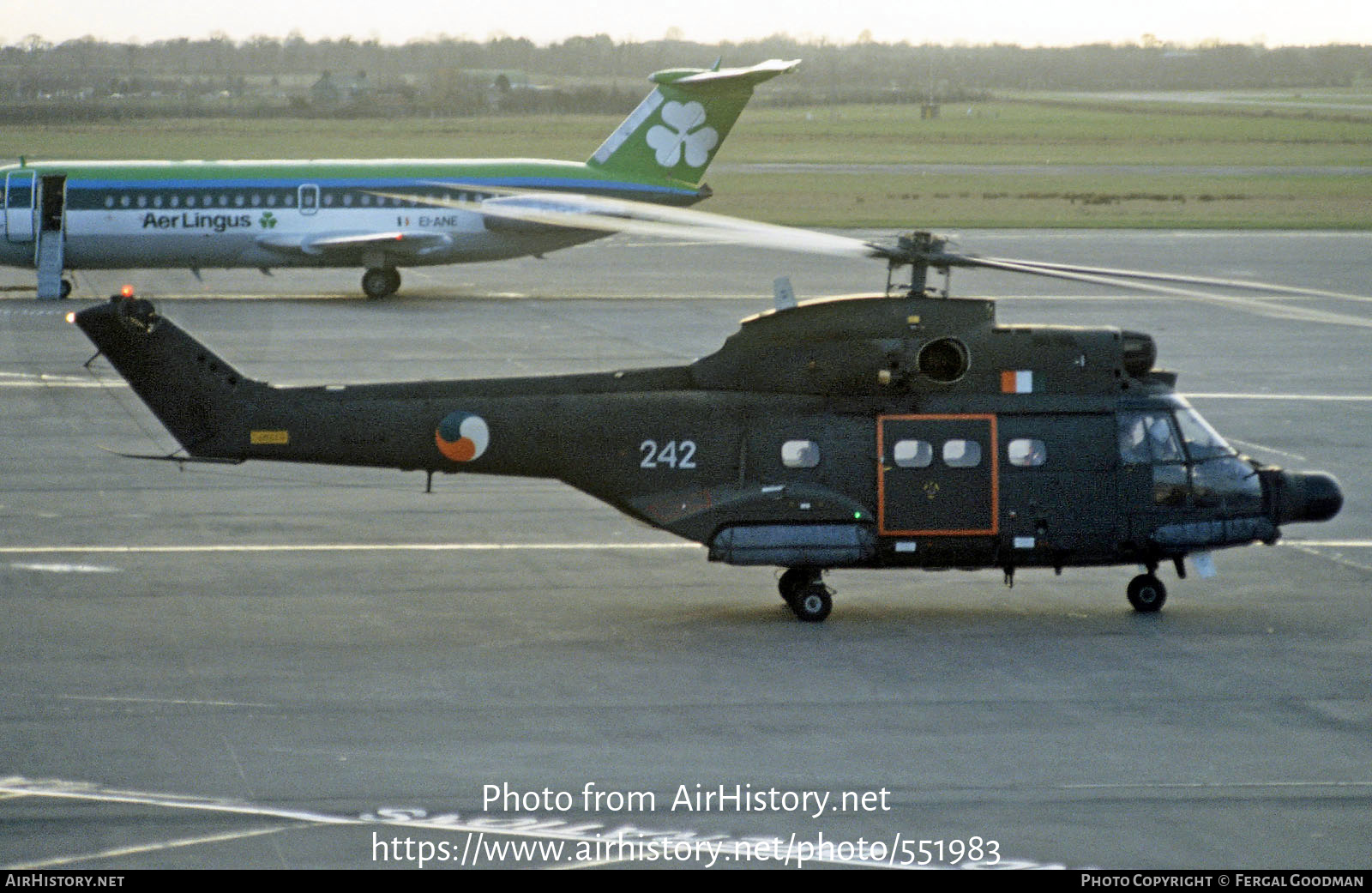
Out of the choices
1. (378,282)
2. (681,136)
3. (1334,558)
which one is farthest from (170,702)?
(681,136)

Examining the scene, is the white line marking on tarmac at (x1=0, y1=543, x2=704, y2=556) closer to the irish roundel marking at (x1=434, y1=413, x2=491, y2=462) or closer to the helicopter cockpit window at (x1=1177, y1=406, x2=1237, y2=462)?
the irish roundel marking at (x1=434, y1=413, x2=491, y2=462)

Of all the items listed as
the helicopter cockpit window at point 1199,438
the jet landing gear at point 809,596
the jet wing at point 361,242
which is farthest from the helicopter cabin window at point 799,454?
the jet wing at point 361,242

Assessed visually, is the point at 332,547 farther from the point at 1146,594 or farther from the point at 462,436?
the point at 1146,594

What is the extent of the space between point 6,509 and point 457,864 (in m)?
12.8

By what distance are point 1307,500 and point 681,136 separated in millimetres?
28047

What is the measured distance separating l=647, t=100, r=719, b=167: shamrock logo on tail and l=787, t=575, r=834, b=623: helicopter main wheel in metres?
27.6

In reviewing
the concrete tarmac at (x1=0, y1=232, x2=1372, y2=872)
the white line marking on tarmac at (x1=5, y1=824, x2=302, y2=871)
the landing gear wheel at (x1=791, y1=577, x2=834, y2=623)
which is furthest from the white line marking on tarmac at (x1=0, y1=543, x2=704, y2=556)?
the white line marking on tarmac at (x1=5, y1=824, x2=302, y2=871)

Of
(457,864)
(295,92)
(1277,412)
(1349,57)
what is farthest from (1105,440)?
(1349,57)

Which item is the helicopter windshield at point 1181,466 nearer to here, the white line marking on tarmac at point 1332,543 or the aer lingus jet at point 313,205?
the white line marking on tarmac at point 1332,543

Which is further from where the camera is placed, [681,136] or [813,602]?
[681,136]

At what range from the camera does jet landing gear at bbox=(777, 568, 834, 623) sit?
1694 cm

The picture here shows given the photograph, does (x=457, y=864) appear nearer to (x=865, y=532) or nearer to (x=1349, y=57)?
(x=865, y=532)

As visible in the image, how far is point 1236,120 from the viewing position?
134875 millimetres

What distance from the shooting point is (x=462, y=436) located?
1702 cm
